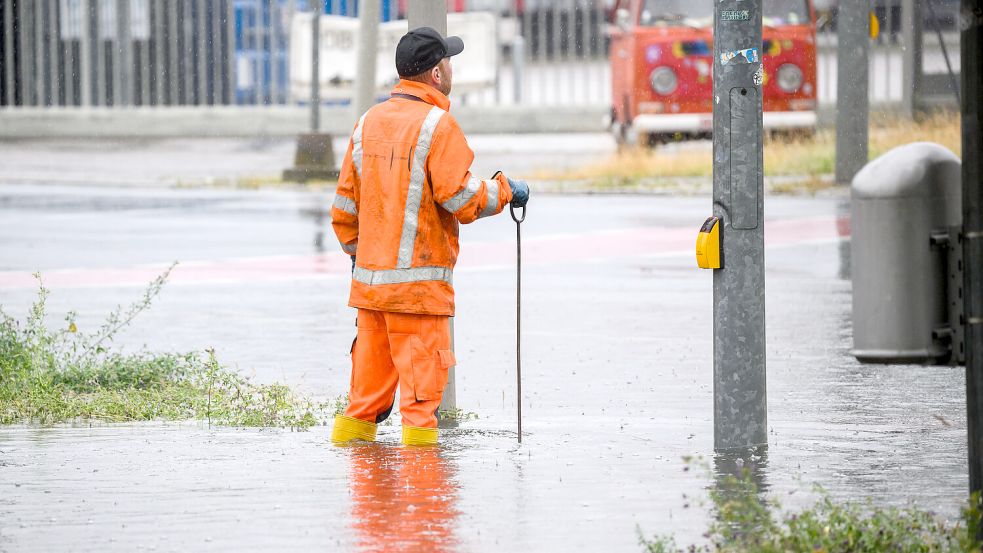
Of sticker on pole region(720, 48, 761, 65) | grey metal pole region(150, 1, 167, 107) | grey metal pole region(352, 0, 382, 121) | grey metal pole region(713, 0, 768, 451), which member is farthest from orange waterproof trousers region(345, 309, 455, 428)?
grey metal pole region(150, 1, 167, 107)

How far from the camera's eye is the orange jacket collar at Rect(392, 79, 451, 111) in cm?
730

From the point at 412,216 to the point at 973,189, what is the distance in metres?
2.65

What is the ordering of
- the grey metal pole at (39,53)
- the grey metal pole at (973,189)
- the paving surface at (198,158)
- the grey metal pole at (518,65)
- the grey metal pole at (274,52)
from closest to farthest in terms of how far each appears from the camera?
the grey metal pole at (973,189) < the paving surface at (198,158) < the grey metal pole at (518,65) < the grey metal pole at (274,52) < the grey metal pole at (39,53)

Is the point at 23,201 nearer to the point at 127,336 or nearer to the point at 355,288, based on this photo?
the point at 127,336

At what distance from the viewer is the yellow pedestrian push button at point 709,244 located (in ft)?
22.3

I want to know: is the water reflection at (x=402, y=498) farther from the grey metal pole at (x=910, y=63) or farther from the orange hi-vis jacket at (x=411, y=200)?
the grey metal pole at (x=910, y=63)

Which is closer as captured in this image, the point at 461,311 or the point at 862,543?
the point at 862,543

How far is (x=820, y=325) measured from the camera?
11.2 m

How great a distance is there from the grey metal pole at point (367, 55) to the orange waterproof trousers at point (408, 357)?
1317 centimetres

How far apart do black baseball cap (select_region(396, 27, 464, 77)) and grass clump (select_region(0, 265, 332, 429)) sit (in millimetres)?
1616

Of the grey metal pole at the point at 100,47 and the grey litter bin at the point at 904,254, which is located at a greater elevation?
the grey metal pole at the point at 100,47

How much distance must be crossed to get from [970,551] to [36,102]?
80.7ft

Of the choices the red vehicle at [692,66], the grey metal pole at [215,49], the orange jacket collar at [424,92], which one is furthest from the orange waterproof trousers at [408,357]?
the grey metal pole at [215,49]

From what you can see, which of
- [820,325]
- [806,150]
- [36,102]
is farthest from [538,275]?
[36,102]
